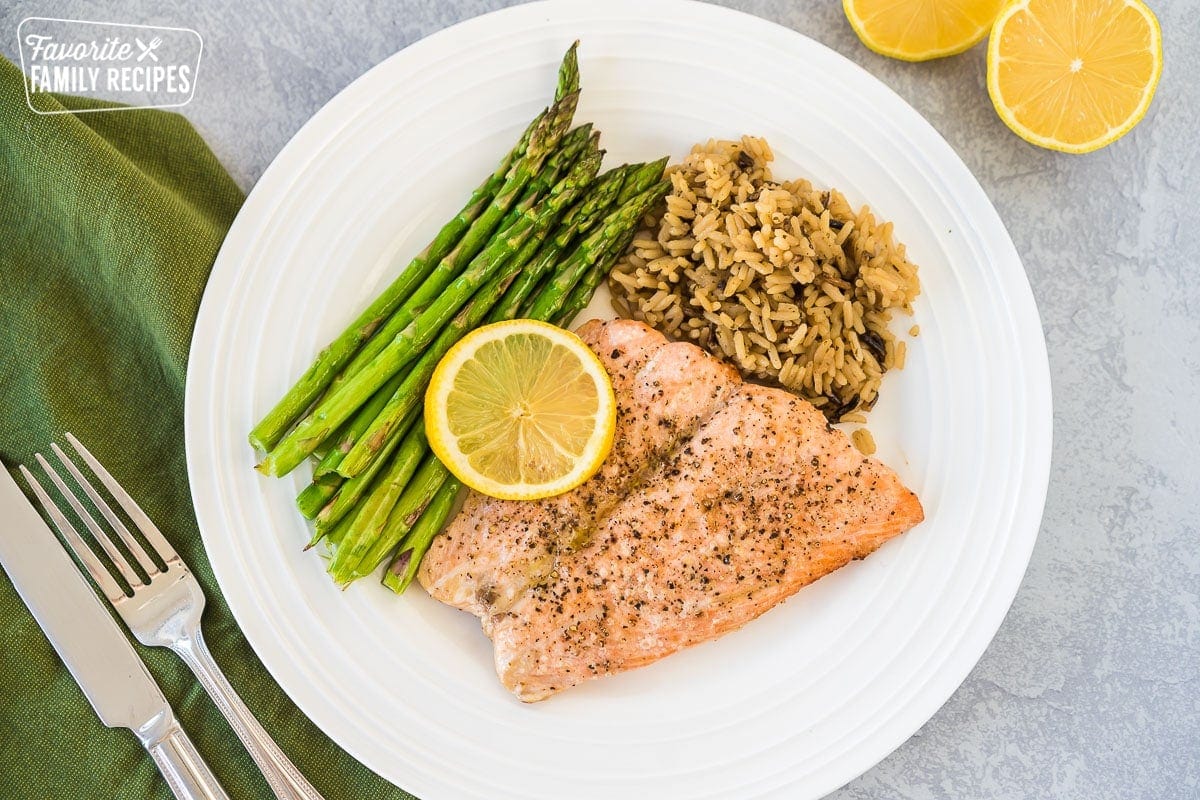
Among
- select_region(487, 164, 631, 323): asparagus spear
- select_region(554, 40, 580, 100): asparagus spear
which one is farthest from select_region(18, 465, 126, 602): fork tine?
select_region(554, 40, 580, 100): asparagus spear

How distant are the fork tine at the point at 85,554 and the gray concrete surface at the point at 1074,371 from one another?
4.70 feet

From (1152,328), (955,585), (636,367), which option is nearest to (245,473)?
(636,367)

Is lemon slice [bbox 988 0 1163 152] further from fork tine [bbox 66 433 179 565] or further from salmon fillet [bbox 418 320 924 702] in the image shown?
fork tine [bbox 66 433 179 565]

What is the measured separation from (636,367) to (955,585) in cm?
143

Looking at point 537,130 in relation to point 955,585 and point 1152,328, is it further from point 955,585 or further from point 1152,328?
point 1152,328

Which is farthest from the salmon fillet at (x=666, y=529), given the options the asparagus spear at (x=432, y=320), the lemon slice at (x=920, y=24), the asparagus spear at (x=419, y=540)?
the lemon slice at (x=920, y=24)

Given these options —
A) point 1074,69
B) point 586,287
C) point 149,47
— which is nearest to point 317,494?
point 586,287

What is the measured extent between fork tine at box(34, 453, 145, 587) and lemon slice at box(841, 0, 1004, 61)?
3.39 metres

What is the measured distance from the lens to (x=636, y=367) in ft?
10.1

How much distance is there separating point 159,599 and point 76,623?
10.9 inches

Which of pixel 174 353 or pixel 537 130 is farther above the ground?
pixel 537 130

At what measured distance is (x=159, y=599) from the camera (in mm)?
3172

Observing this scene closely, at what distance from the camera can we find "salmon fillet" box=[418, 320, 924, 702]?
2.97 m

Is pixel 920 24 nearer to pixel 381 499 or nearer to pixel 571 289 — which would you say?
pixel 571 289
